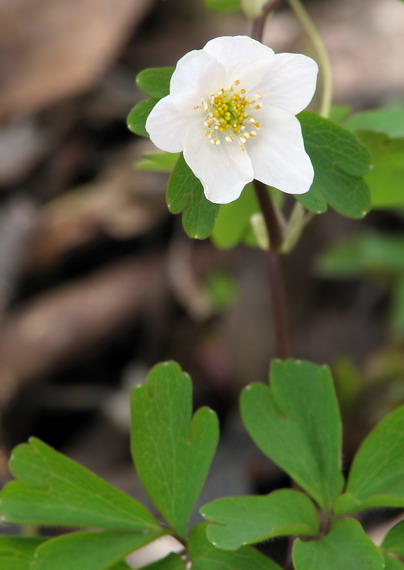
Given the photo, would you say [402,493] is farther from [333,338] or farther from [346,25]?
[346,25]

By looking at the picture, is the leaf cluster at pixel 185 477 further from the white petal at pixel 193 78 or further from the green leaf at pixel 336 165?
the white petal at pixel 193 78

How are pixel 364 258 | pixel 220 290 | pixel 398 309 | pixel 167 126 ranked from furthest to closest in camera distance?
1. pixel 220 290
2. pixel 364 258
3. pixel 398 309
4. pixel 167 126

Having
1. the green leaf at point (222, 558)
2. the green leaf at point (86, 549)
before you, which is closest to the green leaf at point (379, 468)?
the green leaf at point (222, 558)

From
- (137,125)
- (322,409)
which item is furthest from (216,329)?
(137,125)

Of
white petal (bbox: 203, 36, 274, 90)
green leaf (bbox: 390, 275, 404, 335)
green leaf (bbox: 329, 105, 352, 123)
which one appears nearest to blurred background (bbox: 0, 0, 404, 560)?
green leaf (bbox: 390, 275, 404, 335)

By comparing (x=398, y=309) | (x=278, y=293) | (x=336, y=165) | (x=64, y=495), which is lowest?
(x=398, y=309)

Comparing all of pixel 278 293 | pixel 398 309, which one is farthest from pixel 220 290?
pixel 278 293

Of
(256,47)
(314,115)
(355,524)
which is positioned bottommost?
(355,524)

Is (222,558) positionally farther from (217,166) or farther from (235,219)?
(235,219)
